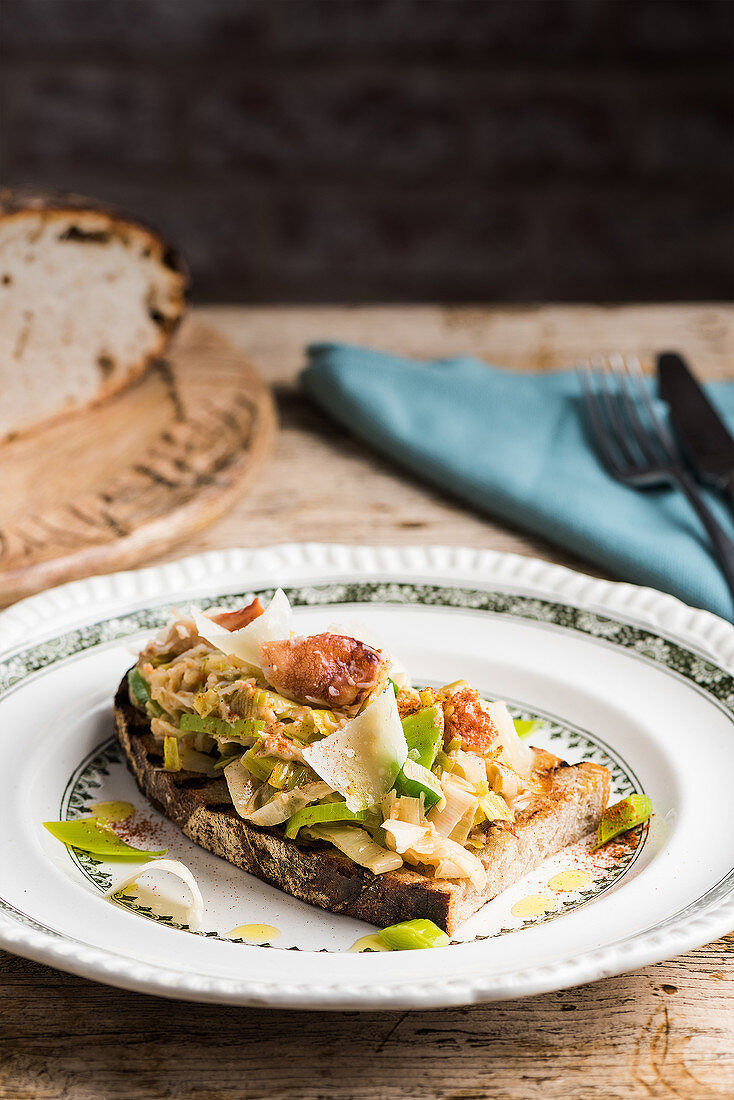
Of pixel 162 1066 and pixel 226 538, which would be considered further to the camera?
pixel 226 538

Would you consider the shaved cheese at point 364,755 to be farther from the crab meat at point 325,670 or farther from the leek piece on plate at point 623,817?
the leek piece on plate at point 623,817

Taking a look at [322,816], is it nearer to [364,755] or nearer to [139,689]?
[364,755]

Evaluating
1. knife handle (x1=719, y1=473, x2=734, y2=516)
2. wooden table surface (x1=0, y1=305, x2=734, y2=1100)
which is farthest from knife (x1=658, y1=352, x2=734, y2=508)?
wooden table surface (x1=0, y1=305, x2=734, y2=1100)

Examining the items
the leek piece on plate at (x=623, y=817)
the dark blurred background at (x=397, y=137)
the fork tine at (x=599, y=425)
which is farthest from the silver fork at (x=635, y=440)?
the dark blurred background at (x=397, y=137)

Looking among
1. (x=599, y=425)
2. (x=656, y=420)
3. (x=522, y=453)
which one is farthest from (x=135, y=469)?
(x=656, y=420)

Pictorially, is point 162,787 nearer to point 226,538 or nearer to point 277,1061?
point 277,1061

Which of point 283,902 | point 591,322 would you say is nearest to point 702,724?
point 283,902

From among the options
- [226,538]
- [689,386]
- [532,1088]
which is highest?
[689,386]

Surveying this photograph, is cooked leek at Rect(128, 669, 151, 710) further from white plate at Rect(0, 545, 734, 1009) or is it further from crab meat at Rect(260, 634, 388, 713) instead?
crab meat at Rect(260, 634, 388, 713)
